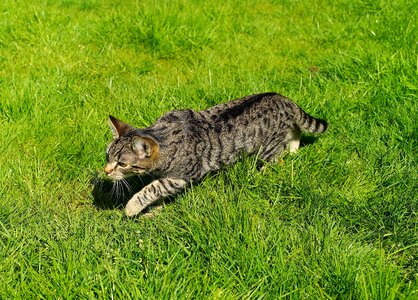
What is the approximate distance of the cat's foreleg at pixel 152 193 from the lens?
3703mm

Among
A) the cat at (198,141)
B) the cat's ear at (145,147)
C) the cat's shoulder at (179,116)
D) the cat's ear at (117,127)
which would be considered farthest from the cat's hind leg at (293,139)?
the cat's ear at (117,127)

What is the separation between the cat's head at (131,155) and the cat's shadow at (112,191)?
0.19m

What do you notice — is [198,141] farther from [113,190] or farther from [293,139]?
[293,139]

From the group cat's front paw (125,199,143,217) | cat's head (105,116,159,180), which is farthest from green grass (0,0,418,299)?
cat's head (105,116,159,180)

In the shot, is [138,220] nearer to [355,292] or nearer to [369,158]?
[355,292]

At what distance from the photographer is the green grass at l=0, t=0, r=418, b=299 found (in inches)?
116

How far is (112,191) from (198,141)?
2.33ft

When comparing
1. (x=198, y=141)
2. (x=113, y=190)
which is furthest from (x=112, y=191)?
(x=198, y=141)

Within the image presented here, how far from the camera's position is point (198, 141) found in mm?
3967

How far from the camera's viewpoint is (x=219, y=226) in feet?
10.6

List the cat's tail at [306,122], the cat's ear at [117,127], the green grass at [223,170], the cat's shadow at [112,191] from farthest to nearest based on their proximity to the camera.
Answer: the cat's tail at [306,122] < the cat's shadow at [112,191] < the cat's ear at [117,127] < the green grass at [223,170]

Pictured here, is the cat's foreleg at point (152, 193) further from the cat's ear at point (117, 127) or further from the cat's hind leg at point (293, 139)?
the cat's hind leg at point (293, 139)

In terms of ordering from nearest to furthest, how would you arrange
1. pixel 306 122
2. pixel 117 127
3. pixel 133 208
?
pixel 133 208
pixel 117 127
pixel 306 122

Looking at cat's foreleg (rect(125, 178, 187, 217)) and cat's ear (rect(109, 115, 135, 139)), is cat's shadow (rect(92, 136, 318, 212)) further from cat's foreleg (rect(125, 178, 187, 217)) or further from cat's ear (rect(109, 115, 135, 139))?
cat's ear (rect(109, 115, 135, 139))
